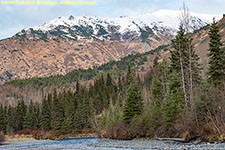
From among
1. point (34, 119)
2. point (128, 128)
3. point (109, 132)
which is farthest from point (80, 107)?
point (128, 128)

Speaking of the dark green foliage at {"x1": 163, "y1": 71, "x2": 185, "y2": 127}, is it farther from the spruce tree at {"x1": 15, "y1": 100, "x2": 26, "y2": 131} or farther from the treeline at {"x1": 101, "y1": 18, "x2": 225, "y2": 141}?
the spruce tree at {"x1": 15, "y1": 100, "x2": 26, "y2": 131}

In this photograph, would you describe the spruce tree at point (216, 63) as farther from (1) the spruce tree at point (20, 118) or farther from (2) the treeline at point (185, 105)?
(1) the spruce tree at point (20, 118)

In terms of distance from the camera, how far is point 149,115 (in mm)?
47375

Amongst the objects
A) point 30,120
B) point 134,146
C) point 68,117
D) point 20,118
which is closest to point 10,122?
point 20,118

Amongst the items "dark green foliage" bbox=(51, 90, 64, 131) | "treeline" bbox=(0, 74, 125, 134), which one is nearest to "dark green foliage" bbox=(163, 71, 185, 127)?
"treeline" bbox=(0, 74, 125, 134)

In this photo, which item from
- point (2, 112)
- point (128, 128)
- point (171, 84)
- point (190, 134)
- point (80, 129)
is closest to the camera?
point (190, 134)

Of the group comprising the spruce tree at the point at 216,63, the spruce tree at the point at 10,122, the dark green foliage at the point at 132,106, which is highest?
the spruce tree at the point at 216,63

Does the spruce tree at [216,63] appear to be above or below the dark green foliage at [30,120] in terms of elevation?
above

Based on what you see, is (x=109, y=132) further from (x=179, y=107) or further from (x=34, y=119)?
(x=34, y=119)

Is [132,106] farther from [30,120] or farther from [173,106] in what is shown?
[30,120]

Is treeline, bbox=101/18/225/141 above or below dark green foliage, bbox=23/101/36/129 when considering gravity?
above

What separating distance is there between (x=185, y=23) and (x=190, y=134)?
14.7 m

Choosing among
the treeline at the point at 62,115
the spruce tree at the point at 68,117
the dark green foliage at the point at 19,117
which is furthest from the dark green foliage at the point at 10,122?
the spruce tree at the point at 68,117

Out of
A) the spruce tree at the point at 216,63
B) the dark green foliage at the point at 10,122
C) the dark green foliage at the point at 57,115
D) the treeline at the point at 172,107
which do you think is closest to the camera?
the treeline at the point at 172,107
